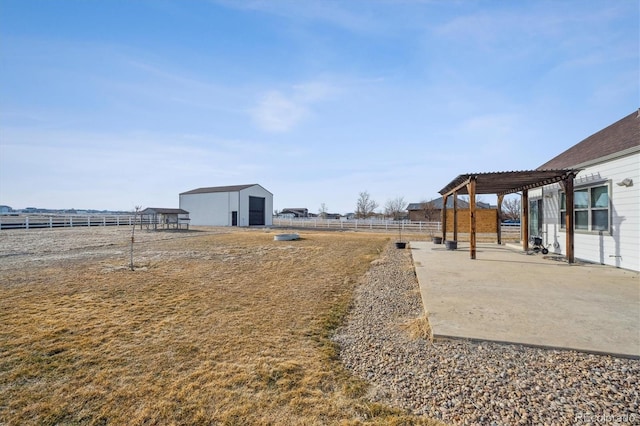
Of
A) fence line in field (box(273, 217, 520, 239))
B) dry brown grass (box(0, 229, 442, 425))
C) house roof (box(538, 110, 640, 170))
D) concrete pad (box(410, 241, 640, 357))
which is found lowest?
dry brown grass (box(0, 229, 442, 425))

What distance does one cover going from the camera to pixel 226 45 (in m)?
9.87

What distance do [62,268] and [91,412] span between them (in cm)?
778

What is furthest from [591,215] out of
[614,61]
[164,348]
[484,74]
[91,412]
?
[91,412]

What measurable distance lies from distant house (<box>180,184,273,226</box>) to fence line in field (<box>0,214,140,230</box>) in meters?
7.43

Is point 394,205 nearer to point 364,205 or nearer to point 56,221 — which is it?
point 364,205

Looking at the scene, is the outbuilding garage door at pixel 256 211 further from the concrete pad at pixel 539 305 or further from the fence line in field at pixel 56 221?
the concrete pad at pixel 539 305

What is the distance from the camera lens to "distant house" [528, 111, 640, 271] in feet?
22.3

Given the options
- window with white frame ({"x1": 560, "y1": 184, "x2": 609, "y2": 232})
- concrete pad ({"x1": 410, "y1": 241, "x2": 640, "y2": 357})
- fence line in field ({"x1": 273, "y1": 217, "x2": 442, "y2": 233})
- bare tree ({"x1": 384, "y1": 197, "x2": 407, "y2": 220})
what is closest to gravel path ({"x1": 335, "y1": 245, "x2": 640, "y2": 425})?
concrete pad ({"x1": 410, "y1": 241, "x2": 640, "y2": 357})

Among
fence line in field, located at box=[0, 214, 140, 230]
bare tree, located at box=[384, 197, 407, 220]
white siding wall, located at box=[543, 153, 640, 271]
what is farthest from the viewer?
bare tree, located at box=[384, 197, 407, 220]

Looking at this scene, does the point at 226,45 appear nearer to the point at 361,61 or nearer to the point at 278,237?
the point at 361,61

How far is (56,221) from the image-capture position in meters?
28.0

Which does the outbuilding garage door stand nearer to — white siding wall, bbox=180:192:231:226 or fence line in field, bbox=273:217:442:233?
white siding wall, bbox=180:192:231:226

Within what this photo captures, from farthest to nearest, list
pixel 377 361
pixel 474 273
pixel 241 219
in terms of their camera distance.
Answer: pixel 241 219 → pixel 474 273 → pixel 377 361

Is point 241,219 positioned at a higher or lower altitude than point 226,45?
lower
